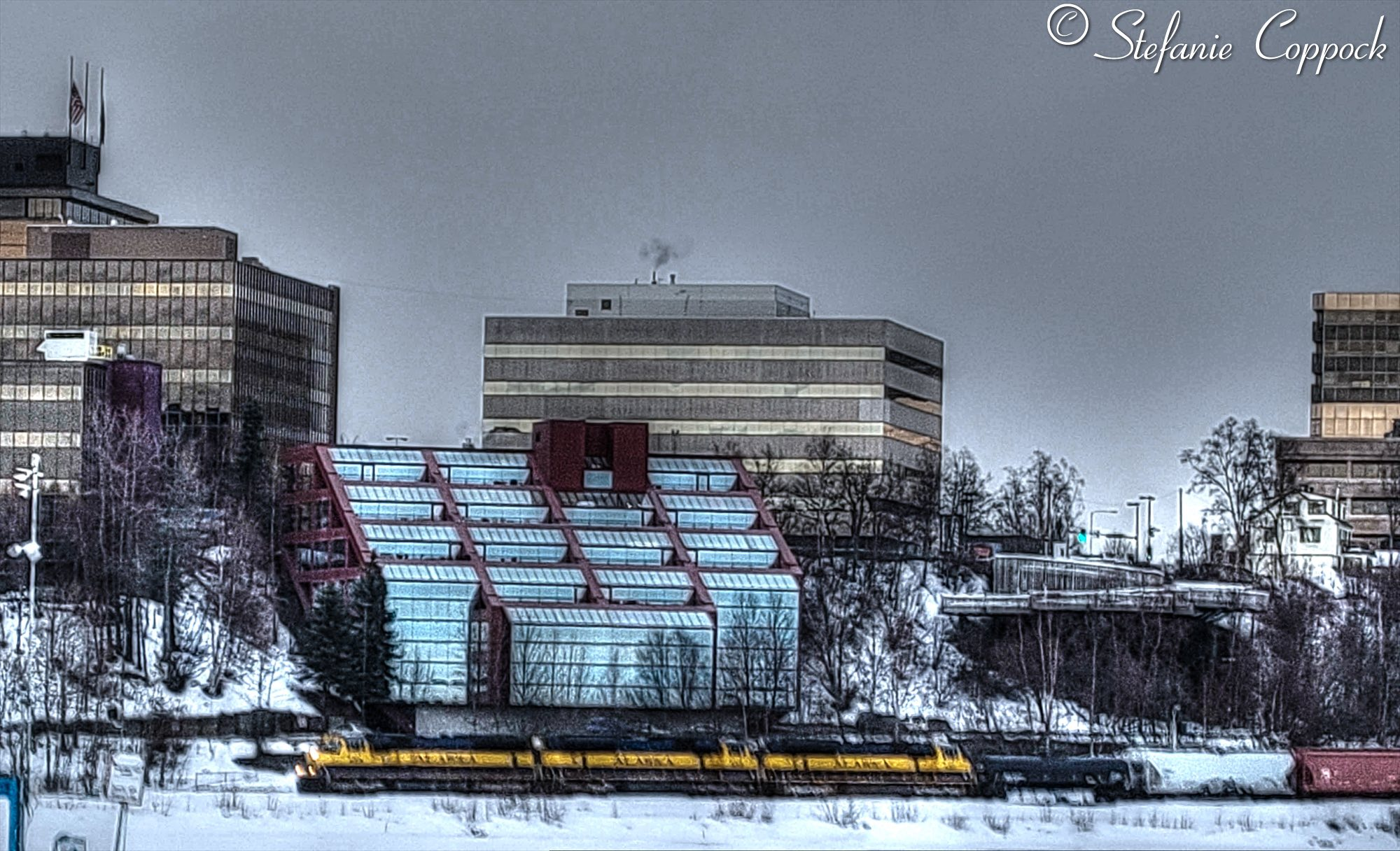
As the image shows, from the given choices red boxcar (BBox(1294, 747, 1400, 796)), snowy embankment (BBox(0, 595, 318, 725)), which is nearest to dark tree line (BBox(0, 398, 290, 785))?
snowy embankment (BBox(0, 595, 318, 725))

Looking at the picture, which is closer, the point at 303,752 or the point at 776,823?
the point at 776,823

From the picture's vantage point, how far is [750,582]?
186m

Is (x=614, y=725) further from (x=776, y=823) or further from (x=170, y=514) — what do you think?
(x=776, y=823)

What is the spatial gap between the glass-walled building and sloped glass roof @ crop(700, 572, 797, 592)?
107 millimetres

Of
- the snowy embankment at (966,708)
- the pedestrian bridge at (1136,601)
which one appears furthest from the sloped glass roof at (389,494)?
the pedestrian bridge at (1136,601)

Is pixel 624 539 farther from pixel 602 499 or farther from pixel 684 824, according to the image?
pixel 684 824

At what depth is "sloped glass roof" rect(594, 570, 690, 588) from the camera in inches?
7259

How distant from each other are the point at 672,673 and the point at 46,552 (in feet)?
A: 110

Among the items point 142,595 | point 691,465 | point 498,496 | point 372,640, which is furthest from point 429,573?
point 691,465

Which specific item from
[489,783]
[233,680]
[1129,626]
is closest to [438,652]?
[233,680]

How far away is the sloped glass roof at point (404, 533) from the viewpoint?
600ft

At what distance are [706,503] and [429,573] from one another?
18.2 metres

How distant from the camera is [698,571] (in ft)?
611

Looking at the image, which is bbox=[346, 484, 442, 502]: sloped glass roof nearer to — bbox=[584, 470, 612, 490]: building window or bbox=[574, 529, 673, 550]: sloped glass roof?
bbox=[574, 529, 673, 550]: sloped glass roof
